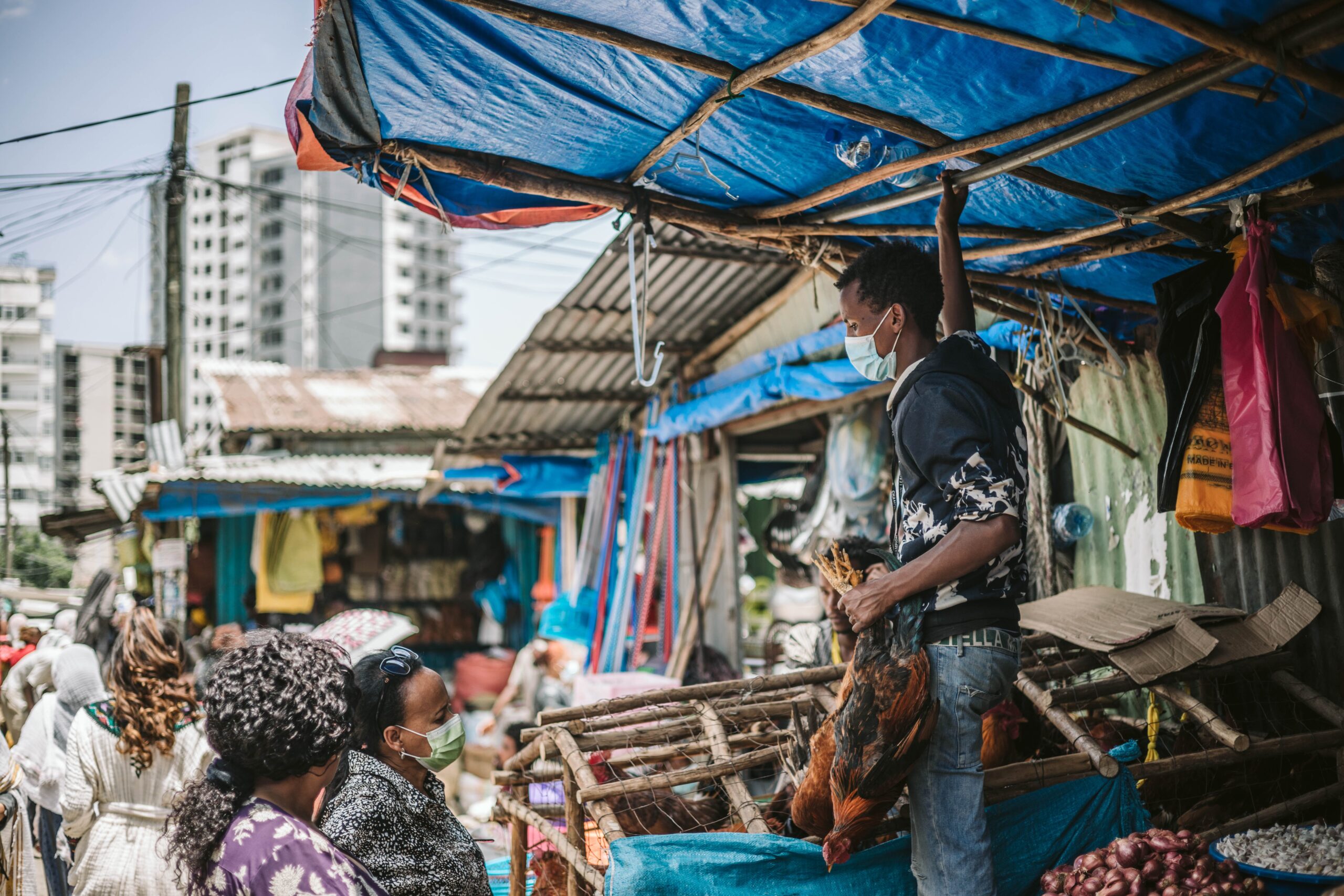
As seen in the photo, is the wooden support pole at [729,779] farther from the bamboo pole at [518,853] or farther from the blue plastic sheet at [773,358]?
the blue plastic sheet at [773,358]

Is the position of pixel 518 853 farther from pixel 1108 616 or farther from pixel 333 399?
pixel 333 399

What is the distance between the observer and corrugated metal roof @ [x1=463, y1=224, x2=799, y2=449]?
271 inches

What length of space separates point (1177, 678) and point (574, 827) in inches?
85.3

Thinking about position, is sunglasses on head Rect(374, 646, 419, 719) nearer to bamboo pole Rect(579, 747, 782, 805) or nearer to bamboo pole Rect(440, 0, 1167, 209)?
bamboo pole Rect(579, 747, 782, 805)

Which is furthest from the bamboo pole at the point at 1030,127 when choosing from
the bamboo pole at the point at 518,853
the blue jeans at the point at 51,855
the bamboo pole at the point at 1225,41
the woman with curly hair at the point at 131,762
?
the blue jeans at the point at 51,855

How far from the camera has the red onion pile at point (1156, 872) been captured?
2.52 m

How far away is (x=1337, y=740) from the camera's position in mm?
3303

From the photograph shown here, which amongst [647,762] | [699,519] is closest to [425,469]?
[699,519]

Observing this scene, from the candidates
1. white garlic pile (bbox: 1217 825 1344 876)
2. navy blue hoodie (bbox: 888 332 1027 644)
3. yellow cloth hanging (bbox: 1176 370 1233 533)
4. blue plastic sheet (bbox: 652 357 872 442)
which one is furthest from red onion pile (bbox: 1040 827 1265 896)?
blue plastic sheet (bbox: 652 357 872 442)

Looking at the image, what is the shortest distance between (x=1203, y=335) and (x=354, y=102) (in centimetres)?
288

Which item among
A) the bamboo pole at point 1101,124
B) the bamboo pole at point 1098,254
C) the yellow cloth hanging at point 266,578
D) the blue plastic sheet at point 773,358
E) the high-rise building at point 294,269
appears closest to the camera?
the bamboo pole at point 1101,124

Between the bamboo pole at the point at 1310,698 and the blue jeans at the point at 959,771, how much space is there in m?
A: 1.73

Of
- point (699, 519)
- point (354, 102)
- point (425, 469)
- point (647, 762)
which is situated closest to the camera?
point (354, 102)

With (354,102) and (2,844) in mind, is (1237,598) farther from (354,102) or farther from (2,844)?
(2,844)
